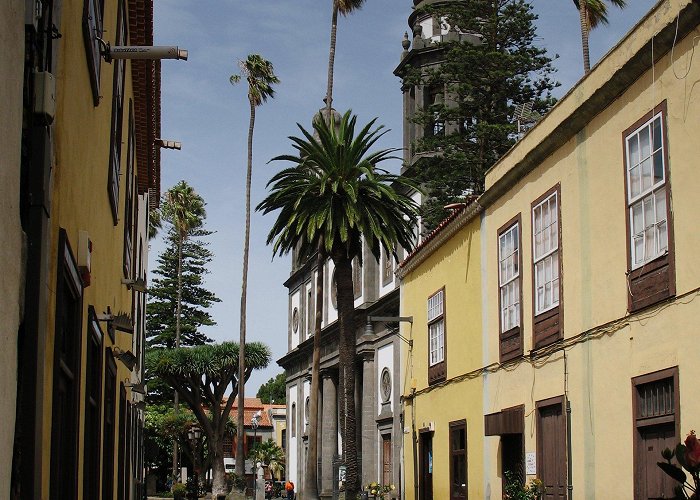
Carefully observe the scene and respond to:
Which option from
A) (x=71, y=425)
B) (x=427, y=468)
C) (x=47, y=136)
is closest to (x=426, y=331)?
(x=427, y=468)

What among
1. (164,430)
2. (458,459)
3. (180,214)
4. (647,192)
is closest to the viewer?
(647,192)

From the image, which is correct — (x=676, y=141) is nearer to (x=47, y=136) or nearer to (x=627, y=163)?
(x=627, y=163)

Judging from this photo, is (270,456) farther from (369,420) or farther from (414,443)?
(414,443)

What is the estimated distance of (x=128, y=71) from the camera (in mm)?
14086

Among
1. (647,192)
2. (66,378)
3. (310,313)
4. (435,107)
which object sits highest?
(435,107)

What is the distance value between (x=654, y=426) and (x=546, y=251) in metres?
4.19

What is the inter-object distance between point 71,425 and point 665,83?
7.25 meters

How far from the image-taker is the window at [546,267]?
1501cm

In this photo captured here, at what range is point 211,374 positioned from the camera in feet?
164

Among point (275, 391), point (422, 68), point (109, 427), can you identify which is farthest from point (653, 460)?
point (275, 391)

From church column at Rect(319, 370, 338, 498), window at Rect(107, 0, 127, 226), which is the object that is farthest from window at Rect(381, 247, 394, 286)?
window at Rect(107, 0, 127, 226)

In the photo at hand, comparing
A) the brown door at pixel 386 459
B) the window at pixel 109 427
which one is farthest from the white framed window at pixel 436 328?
the brown door at pixel 386 459

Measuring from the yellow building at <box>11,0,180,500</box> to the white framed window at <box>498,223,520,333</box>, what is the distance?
6.01 m

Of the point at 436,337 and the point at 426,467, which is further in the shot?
the point at 426,467
